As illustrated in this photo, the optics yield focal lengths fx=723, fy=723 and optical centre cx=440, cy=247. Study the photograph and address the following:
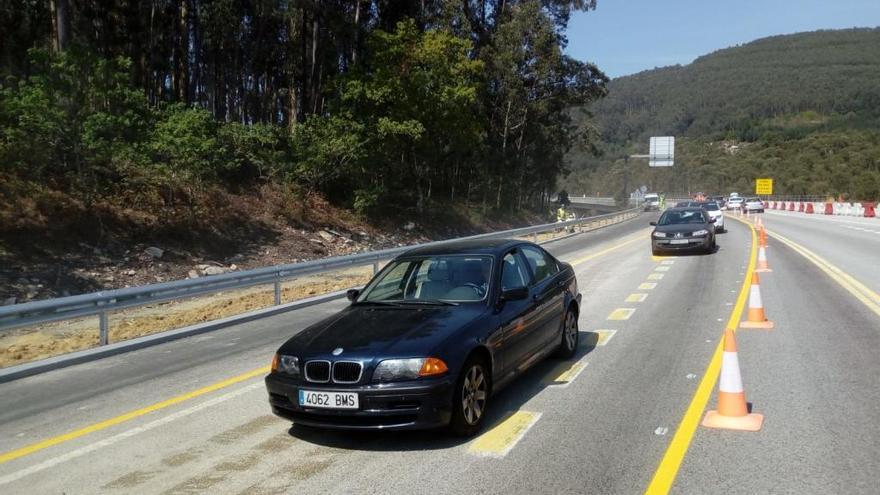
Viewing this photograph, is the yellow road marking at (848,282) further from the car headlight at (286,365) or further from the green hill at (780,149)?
the green hill at (780,149)

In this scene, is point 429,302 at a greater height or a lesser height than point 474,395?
greater

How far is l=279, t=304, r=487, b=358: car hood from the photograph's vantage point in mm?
5363

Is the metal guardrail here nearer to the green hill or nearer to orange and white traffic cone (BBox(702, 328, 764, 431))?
orange and white traffic cone (BBox(702, 328, 764, 431))

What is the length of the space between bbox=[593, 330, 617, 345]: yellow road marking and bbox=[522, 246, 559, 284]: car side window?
1.38 meters

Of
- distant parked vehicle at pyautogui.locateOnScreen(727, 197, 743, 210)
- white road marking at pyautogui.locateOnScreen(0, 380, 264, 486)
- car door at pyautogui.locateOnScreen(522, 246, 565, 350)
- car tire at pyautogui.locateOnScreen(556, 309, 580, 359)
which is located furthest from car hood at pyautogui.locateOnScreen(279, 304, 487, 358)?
distant parked vehicle at pyautogui.locateOnScreen(727, 197, 743, 210)

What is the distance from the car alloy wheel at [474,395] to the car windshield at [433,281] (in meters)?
0.83

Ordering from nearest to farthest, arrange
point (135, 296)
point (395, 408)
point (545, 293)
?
point (395, 408) → point (545, 293) → point (135, 296)

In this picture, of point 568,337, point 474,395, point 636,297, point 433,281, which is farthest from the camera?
point 636,297

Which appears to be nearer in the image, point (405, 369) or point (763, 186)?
point (405, 369)

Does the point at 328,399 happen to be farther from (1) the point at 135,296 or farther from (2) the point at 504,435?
(1) the point at 135,296

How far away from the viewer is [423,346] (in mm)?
5340

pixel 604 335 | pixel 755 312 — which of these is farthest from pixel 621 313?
pixel 755 312

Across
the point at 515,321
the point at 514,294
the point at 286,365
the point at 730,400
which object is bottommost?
the point at 730,400

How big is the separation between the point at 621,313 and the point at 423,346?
679 cm
